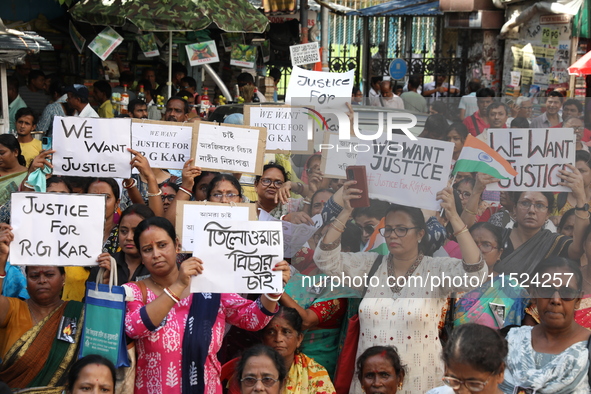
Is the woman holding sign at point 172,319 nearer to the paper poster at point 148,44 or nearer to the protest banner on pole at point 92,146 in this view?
the protest banner on pole at point 92,146

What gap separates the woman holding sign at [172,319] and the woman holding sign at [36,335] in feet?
1.29

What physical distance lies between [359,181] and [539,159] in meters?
1.07

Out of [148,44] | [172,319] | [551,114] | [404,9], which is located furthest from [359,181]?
[404,9]

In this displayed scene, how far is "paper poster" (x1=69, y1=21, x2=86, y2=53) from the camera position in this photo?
14.2m

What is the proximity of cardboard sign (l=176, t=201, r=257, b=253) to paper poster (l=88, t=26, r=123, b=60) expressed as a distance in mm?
8378

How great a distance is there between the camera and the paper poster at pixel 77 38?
561 inches

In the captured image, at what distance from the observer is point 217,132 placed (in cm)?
571

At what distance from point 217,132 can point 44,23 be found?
387 inches

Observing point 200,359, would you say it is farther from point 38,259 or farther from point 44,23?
point 44,23

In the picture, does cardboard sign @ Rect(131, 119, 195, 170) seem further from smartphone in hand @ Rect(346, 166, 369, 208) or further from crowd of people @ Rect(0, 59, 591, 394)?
smartphone in hand @ Rect(346, 166, 369, 208)

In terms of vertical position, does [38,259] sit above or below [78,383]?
above

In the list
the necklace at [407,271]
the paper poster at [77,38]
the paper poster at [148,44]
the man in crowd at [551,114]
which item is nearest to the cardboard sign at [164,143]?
the necklace at [407,271]

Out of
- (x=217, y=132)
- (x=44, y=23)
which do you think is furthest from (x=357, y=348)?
(x=44, y=23)

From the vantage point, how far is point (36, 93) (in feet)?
44.3
